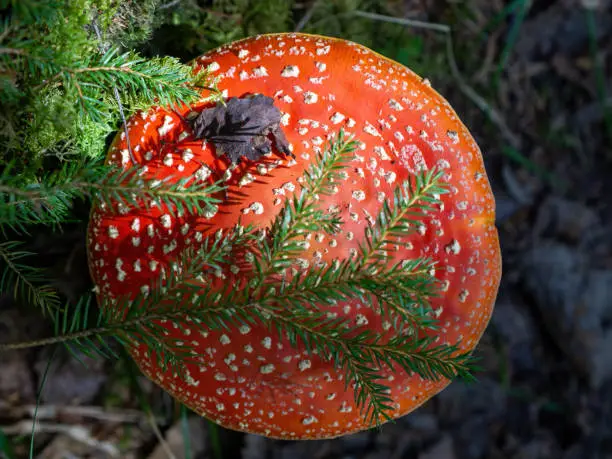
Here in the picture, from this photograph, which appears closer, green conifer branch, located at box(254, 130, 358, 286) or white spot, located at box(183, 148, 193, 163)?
green conifer branch, located at box(254, 130, 358, 286)

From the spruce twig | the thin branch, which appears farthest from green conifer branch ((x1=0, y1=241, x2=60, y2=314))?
the thin branch

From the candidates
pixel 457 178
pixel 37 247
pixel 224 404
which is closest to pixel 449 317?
pixel 457 178

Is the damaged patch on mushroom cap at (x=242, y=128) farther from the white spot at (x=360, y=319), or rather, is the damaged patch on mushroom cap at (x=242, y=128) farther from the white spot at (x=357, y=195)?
the white spot at (x=360, y=319)

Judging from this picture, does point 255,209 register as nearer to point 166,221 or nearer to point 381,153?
point 166,221

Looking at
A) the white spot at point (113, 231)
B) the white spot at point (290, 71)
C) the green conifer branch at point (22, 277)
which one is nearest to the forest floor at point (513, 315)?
the green conifer branch at point (22, 277)

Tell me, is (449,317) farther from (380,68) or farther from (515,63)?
(515,63)

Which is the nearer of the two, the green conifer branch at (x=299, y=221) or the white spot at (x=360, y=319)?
the green conifer branch at (x=299, y=221)

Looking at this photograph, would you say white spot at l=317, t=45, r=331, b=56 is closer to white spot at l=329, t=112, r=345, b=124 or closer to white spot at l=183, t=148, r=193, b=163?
white spot at l=329, t=112, r=345, b=124
